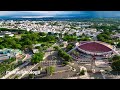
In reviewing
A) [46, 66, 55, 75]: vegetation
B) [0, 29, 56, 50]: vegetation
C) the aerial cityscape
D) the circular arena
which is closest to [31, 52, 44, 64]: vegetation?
the aerial cityscape

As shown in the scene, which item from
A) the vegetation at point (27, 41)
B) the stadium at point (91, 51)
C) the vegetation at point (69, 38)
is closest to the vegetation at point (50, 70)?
the stadium at point (91, 51)

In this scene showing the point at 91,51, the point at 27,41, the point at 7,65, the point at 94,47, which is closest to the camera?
the point at 7,65

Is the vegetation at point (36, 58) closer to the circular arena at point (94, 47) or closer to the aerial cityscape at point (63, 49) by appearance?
the aerial cityscape at point (63, 49)

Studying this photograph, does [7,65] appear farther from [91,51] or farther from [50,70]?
[91,51]

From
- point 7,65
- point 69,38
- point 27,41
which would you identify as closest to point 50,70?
point 7,65
